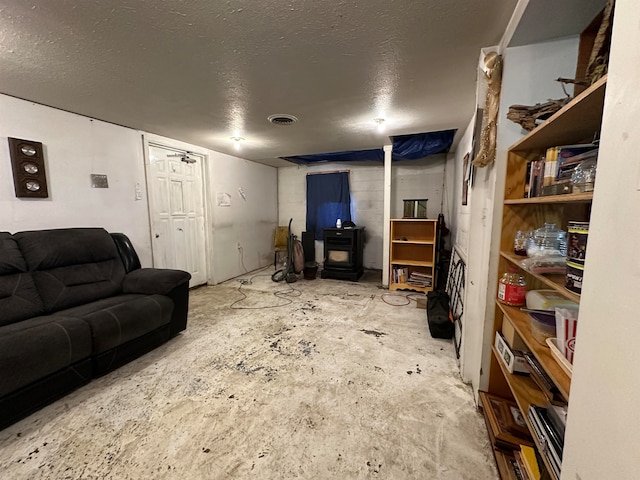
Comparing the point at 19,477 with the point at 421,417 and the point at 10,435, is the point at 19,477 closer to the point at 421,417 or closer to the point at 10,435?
the point at 10,435

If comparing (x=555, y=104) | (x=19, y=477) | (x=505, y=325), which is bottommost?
(x=19, y=477)

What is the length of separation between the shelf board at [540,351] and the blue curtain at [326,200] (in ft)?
12.4

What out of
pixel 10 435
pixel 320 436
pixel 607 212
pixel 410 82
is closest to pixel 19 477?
pixel 10 435

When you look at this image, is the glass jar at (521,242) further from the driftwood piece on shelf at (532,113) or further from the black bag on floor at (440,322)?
the black bag on floor at (440,322)

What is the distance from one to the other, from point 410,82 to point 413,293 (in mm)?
2775

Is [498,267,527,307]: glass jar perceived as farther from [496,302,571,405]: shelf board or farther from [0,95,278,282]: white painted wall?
[0,95,278,282]: white painted wall

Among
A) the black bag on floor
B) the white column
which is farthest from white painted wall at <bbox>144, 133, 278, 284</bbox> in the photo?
the black bag on floor

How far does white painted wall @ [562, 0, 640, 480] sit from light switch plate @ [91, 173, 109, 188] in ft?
11.7

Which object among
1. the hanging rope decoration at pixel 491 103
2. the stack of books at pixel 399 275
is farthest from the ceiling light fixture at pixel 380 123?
the stack of books at pixel 399 275

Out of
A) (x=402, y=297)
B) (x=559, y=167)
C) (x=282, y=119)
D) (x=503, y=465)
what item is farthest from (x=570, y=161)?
(x=402, y=297)

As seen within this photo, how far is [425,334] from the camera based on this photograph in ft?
8.27

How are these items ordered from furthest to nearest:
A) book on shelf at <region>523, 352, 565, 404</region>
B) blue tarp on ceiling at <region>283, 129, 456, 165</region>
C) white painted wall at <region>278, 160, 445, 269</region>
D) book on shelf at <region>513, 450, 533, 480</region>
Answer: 1. white painted wall at <region>278, 160, 445, 269</region>
2. blue tarp on ceiling at <region>283, 129, 456, 165</region>
3. book on shelf at <region>513, 450, 533, 480</region>
4. book on shelf at <region>523, 352, 565, 404</region>

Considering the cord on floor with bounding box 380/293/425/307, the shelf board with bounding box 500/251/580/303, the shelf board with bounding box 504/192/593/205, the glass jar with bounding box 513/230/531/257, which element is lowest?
the cord on floor with bounding box 380/293/425/307

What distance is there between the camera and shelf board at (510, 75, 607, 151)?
0.69 metres
